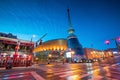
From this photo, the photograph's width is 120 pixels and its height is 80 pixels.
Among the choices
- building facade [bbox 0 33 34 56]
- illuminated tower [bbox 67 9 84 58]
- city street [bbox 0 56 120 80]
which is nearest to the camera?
city street [bbox 0 56 120 80]

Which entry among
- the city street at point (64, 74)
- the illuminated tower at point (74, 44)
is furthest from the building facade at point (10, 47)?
the illuminated tower at point (74, 44)

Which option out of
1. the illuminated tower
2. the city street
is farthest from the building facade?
the illuminated tower

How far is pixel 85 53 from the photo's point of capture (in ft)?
298

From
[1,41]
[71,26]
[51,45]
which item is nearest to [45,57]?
[51,45]

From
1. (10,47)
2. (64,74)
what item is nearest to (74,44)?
(10,47)

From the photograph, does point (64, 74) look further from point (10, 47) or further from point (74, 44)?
point (74, 44)

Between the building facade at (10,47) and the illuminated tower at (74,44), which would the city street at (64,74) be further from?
the illuminated tower at (74,44)

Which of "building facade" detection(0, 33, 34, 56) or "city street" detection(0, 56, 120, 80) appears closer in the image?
"city street" detection(0, 56, 120, 80)

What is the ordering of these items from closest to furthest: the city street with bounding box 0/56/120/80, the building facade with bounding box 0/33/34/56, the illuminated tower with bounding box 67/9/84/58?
1. the city street with bounding box 0/56/120/80
2. the building facade with bounding box 0/33/34/56
3. the illuminated tower with bounding box 67/9/84/58

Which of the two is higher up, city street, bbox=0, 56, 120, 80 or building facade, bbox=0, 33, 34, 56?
building facade, bbox=0, 33, 34, 56

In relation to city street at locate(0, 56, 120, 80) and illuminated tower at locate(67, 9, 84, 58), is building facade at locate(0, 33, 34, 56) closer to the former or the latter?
city street at locate(0, 56, 120, 80)

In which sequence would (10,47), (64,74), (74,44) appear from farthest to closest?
1. (74,44)
2. (10,47)
3. (64,74)

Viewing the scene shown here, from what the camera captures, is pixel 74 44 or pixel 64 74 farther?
pixel 74 44

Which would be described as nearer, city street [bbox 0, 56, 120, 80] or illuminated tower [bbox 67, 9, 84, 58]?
city street [bbox 0, 56, 120, 80]
